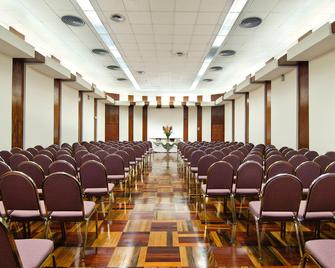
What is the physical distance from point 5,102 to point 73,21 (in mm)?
2867

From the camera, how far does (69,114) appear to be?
13.4 meters

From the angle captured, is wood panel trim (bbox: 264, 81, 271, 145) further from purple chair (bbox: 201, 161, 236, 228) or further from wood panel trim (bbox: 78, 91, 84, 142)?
wood panel trim (bbox: 78, 91, 84, 142)

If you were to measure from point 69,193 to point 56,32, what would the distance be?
22.8ft

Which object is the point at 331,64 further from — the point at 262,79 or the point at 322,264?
the point at 322,264

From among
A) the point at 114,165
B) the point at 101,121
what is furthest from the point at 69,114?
the point at 114,165

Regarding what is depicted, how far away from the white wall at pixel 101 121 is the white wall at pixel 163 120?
3.36 meters

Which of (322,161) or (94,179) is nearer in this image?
(94,179)

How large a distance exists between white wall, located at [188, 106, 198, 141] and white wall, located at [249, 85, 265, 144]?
298 inches

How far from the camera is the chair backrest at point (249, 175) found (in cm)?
415

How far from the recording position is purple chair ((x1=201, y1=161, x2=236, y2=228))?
4250 millimetres

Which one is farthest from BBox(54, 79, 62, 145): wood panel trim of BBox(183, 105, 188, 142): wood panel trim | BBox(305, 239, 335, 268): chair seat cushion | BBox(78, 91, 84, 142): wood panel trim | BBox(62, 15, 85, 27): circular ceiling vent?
BBox(183, 105, 188, 142): wood panel trim

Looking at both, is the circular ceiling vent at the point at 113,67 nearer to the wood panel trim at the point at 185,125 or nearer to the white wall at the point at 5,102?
the white wall at the point at 5,102

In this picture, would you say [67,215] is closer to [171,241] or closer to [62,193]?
[62,193]

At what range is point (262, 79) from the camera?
11.2 m
